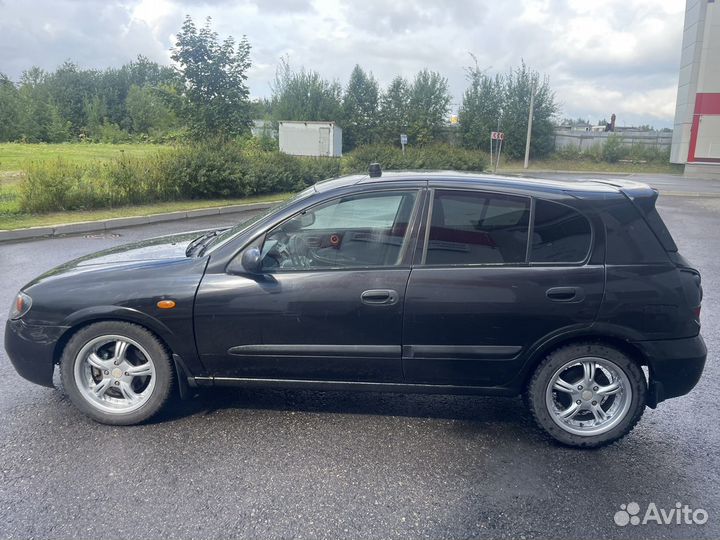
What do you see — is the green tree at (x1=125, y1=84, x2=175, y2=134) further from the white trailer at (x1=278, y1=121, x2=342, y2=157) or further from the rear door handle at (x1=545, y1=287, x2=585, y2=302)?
the rear door handle at (x1=545, y1=287, x2=585, y2=302)

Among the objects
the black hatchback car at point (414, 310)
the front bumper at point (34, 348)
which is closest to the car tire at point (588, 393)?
the black hatchback car at point (414, 310)

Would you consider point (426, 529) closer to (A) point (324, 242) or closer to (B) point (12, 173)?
(A) point (324, 242)

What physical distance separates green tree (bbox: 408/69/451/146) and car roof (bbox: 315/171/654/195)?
4559cm

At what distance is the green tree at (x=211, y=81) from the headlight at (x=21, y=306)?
54.5ft

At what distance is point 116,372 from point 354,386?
1.51m

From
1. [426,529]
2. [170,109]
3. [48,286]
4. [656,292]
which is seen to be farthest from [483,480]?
[170,109]

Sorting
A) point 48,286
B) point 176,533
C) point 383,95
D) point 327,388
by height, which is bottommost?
point 176,533

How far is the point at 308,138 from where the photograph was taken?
36.4 metres

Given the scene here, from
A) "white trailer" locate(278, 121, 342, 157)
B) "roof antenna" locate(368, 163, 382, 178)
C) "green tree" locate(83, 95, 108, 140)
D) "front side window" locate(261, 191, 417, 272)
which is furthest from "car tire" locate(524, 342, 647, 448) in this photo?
"green tree" locate(83, 95, 108, 140)

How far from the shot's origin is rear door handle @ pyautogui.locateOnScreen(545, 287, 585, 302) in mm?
3379

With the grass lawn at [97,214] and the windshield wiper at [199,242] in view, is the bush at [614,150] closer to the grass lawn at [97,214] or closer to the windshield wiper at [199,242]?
the grass lawn at [97,214]

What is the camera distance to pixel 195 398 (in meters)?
4.09

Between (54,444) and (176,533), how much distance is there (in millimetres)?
1251

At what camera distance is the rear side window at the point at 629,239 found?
3.44 metres
